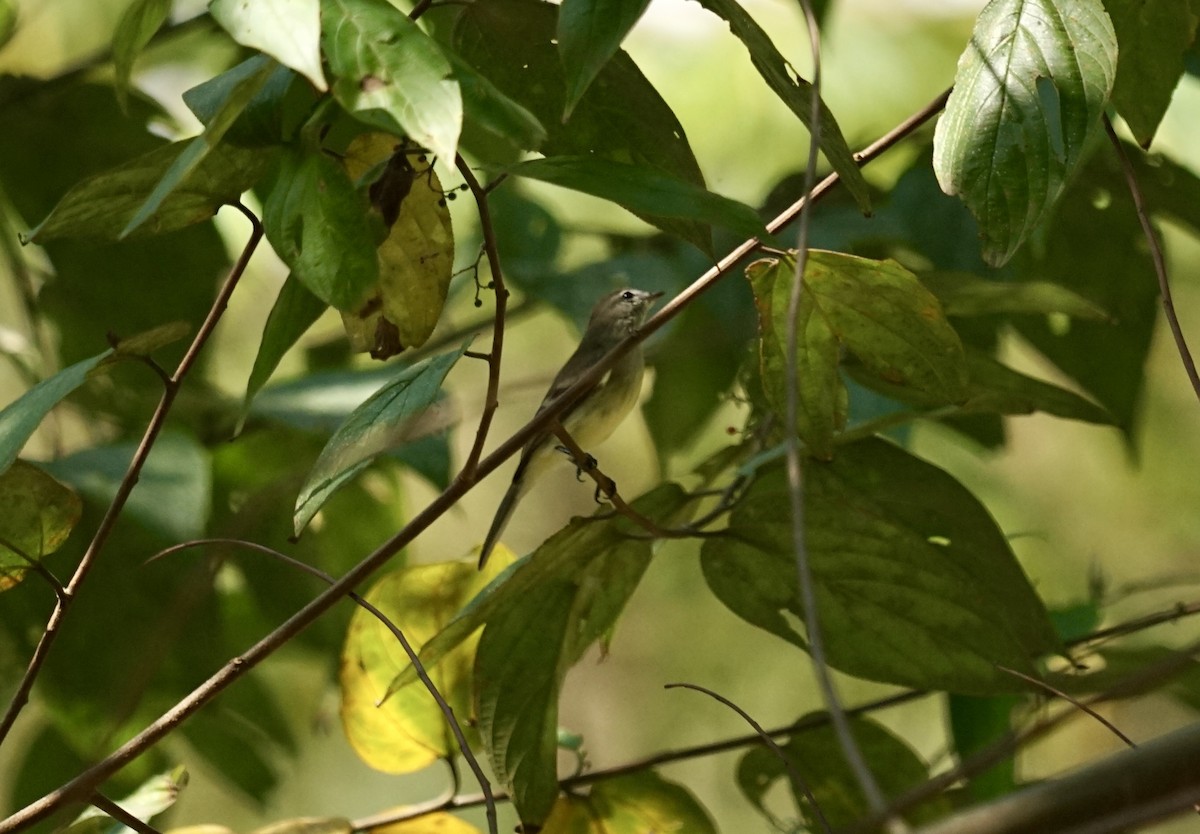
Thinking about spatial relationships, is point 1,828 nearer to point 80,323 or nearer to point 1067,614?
point 80,323

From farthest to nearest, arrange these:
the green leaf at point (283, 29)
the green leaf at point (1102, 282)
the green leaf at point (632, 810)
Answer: the green leaf at point (1102, 282) < the green leaf at point (632, 810) < the green leaf at point (283, 29)

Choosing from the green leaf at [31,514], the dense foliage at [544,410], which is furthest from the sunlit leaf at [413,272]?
the green leaf at [31,514]

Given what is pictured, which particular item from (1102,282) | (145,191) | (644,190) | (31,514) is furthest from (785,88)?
(1102,282)

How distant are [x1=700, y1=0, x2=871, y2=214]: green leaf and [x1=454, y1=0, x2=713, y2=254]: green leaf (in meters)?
0.07

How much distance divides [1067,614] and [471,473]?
702 millimetres

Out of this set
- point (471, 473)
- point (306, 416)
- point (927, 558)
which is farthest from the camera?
point (306, 416)

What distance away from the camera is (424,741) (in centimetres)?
96

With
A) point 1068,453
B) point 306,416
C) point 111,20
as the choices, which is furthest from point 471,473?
point 1068,453

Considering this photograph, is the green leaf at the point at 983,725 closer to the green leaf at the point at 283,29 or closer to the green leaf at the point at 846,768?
the green leaf at the point at 846,768

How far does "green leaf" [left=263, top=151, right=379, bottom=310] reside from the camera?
0.56m

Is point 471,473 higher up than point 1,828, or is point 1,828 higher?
point 471,473

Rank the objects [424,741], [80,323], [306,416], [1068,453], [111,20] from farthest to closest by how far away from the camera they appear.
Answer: [1068,453], [111,20], [80,323], [306,416], [424,741]

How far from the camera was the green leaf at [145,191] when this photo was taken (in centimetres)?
66

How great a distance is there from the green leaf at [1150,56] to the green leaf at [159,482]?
2.30 ft
